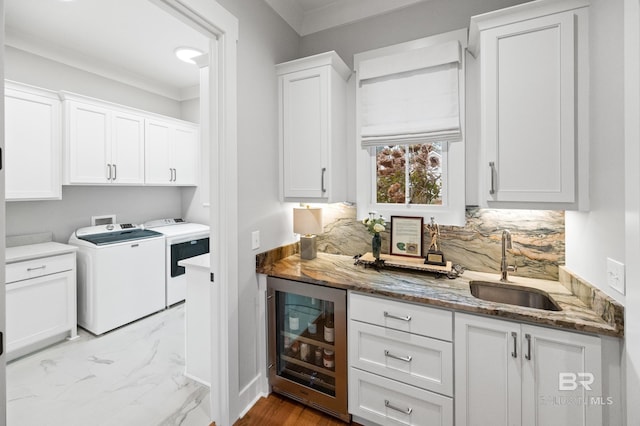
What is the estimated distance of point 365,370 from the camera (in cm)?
170

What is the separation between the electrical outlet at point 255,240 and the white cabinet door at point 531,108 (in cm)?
146

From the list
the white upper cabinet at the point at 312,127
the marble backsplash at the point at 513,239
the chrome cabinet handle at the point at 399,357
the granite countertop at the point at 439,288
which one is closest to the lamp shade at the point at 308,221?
the white upper cabinet at the point at 312,127

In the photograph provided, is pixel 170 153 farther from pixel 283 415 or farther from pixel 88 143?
pixel 283 415

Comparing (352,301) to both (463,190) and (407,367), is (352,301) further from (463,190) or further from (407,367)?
(463,190)

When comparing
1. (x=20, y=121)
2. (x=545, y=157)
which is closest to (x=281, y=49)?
(x=545, y=157)

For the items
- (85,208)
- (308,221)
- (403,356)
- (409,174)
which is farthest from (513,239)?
(85,208)

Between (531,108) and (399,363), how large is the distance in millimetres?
1523

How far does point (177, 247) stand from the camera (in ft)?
11.9

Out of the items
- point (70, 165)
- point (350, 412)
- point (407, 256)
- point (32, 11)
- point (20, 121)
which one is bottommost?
point (350, 412)

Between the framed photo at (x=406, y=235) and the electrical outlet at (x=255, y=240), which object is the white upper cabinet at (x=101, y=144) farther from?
the framed photo at (x=406, y=235)

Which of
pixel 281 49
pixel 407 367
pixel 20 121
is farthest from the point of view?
pixel 20 121

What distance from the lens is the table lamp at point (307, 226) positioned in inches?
85.7

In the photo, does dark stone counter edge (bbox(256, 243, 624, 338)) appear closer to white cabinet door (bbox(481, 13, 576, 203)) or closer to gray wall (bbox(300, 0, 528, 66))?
white cabinet door (bbox(481, 13, 576, 203))

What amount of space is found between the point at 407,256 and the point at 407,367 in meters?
0.73
